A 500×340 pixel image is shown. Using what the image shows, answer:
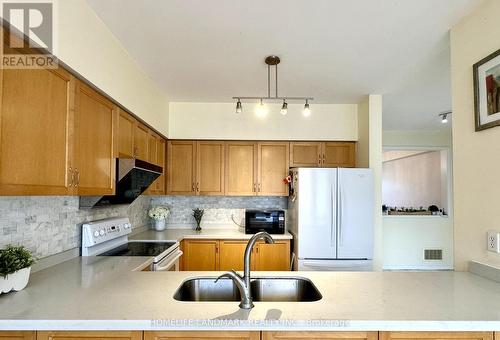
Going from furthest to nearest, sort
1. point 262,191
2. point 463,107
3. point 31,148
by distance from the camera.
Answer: point 262,191
point 463,107
point 31,148

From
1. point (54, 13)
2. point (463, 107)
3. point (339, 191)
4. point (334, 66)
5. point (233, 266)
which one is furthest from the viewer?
point (233, 266)

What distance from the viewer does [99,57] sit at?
199 cm

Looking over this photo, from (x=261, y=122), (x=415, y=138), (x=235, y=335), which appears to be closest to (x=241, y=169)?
(x=261, y=122)

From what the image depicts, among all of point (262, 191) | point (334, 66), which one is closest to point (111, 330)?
point (334, 66)

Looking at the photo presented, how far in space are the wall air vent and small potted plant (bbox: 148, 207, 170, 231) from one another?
4463 mm

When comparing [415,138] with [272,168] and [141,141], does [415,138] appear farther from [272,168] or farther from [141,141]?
[141,141]

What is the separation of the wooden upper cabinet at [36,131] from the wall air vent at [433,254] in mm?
5664

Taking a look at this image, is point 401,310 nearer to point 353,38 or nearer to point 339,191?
point 353,38

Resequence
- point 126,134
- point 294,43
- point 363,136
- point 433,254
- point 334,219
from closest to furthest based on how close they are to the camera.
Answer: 1. point 294,43
2. point 126,134
3. point 334,219
4. point 363,136
5. point 433,254

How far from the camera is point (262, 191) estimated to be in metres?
3.84

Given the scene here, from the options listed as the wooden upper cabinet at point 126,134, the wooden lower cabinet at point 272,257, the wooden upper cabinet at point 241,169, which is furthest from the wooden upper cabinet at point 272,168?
the wooden upper cabinet at point 126,134

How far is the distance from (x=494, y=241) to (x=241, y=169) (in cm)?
264

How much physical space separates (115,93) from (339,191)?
90.3 inches

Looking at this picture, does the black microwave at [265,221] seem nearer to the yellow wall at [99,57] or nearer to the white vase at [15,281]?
the yellow wall at [99,57]
